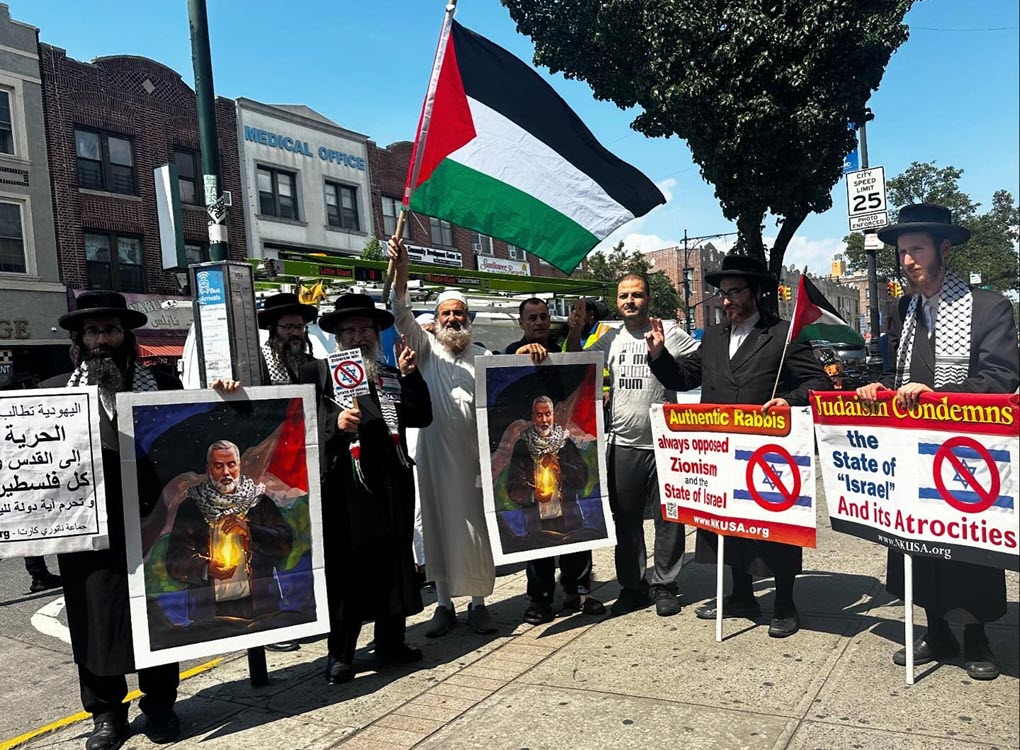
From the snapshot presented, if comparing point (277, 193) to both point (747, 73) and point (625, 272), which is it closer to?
point (747, 73)

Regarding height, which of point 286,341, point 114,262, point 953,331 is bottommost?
point 953,331

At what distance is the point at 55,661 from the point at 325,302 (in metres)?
6.05

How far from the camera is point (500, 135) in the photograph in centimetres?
516

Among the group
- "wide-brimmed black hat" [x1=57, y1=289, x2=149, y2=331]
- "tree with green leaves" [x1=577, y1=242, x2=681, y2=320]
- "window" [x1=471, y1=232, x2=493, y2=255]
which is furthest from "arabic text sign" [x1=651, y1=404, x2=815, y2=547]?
"tree with green leaves" [x1=577, y1=242, x2=681, y2=320]

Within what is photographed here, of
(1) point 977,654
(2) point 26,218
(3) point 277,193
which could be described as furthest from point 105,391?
(3) point 277,193

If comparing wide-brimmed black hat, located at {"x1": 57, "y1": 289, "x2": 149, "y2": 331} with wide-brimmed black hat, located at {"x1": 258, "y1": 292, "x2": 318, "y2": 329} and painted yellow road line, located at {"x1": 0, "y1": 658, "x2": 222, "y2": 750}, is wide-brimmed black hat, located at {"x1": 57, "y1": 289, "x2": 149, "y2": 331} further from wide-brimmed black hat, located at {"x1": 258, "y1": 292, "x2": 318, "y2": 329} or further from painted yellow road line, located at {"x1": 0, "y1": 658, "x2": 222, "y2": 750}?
painted yellow road line, located at {"x1": 0, "y1": 658, "x2": 222, "y2": 750}

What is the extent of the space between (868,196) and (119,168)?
1985 cm

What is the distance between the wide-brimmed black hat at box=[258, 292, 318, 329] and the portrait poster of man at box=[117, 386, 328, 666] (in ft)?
3.96

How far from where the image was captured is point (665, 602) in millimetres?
4918

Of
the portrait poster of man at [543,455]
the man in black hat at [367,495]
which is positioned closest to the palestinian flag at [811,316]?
the portrait poster of man at [543,455]

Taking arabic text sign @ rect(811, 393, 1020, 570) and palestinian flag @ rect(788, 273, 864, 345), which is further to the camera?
palestinian flag @ rect(788, 273, 864, 345)

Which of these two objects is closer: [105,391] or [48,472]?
[48,472]

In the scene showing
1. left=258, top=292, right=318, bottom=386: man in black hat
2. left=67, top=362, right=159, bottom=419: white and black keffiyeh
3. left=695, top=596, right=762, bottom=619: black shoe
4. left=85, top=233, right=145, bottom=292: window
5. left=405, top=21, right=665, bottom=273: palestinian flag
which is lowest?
left=695, top=596, right=762, bottom=619: black shoe

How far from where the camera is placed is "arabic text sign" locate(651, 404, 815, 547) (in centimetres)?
421
